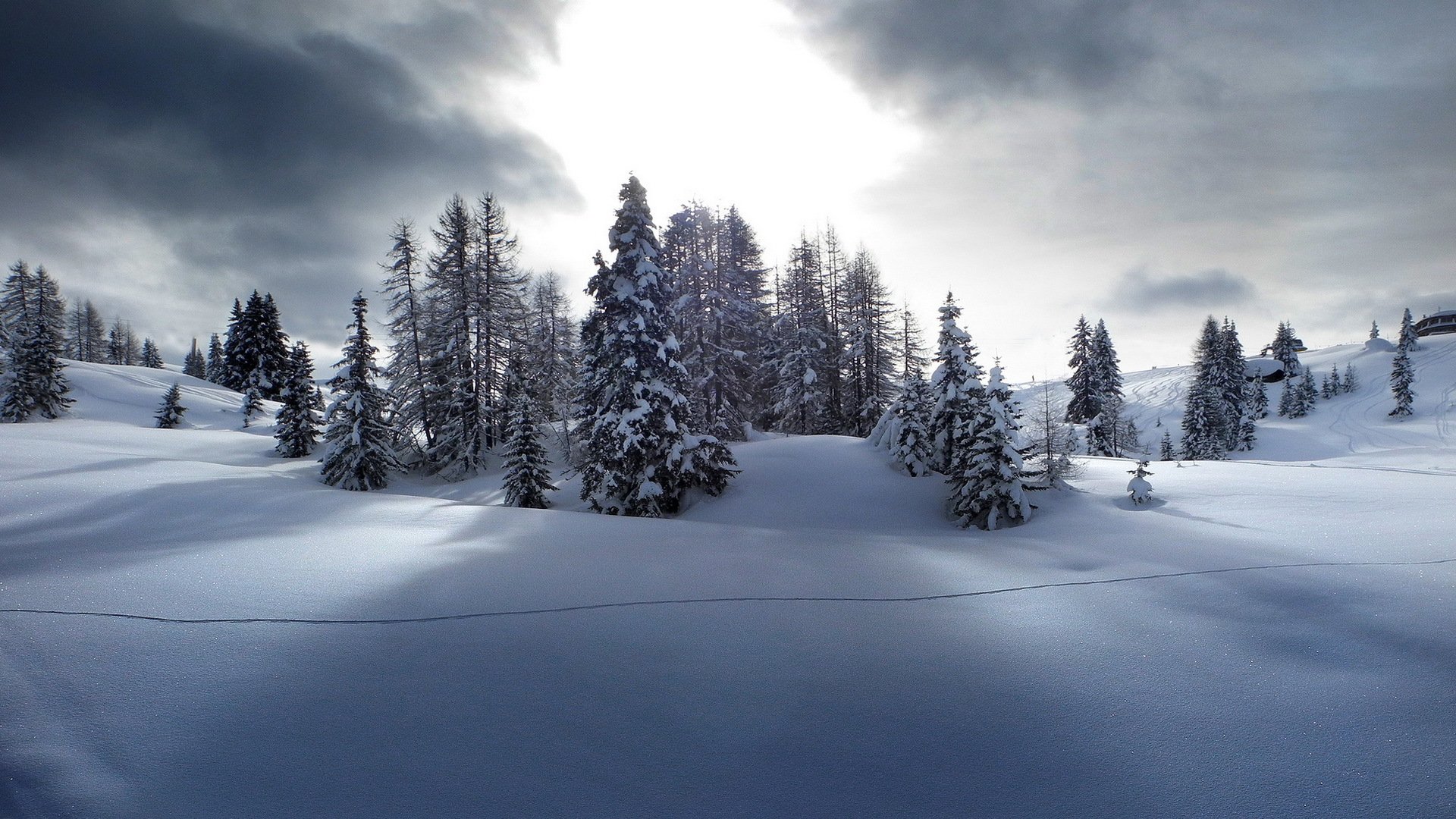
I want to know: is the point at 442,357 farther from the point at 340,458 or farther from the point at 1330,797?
the point at 1330,797

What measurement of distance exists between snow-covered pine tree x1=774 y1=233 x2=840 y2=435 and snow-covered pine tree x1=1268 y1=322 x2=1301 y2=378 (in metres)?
73.4

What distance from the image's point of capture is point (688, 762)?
279cm

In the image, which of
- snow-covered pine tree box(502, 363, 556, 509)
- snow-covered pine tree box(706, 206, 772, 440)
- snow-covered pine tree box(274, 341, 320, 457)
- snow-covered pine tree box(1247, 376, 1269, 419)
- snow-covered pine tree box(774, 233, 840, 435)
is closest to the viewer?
snow-covered pine tree box(502, 363, 556, 509)

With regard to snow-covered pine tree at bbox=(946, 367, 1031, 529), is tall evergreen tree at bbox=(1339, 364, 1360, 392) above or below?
above

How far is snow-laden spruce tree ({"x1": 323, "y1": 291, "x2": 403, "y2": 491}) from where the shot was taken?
2019cm

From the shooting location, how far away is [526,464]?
18.2 metres

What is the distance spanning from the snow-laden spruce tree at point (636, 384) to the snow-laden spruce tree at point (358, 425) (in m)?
9.73

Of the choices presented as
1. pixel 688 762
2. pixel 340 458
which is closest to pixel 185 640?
pixel 688 762

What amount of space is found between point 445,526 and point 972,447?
11764 millimetres

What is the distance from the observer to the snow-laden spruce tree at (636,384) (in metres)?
15.9

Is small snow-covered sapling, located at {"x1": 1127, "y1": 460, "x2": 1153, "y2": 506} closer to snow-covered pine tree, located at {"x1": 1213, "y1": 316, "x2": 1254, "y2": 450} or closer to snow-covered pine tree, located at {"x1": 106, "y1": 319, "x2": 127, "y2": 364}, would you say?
snow-covered pine tree, located at {"x1": 1213, "y1": 316, "x2": 1254, "y2": 450}

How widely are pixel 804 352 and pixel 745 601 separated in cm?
2804

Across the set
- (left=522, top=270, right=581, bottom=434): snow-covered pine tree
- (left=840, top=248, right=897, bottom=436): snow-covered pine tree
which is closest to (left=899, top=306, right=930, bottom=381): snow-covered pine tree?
(left=840, top=248, right=897, bottom=436): snow-covered pine tree

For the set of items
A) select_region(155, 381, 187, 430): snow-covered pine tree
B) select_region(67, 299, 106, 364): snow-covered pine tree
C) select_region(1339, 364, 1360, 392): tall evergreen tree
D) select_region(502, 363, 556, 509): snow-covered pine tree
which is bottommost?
select_region(502, 363, 556, 509): snow-covered pine tree
